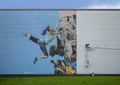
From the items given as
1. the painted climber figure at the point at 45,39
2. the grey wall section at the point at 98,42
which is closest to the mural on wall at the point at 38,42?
the painted climber figure at the point at 45,39

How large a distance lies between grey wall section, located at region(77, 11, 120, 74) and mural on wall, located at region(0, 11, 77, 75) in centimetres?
48

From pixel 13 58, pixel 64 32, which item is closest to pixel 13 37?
pixel 13 58

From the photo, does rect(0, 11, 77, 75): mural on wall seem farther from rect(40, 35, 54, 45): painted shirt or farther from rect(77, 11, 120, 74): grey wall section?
rect(77, 11, 120, 74): grey wall section

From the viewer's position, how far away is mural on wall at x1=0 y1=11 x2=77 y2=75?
30188mm

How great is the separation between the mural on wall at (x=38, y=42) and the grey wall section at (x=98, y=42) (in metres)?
0.48

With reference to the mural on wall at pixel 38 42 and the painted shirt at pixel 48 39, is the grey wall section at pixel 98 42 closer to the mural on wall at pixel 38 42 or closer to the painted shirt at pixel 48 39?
the mural on wall at pixel 38 42

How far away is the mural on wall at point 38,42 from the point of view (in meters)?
30.2

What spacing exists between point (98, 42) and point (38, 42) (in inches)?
150

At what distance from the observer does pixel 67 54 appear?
1188 inches

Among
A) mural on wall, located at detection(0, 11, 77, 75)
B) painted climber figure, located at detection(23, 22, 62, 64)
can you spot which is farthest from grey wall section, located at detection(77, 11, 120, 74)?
painted climber figure, located at detection(23, 22, 62, 64)

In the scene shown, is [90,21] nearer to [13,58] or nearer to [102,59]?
[102,59]

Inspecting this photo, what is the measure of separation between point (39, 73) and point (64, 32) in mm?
3030

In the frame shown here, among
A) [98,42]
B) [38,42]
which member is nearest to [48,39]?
[38,42]

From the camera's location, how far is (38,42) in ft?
99.8
